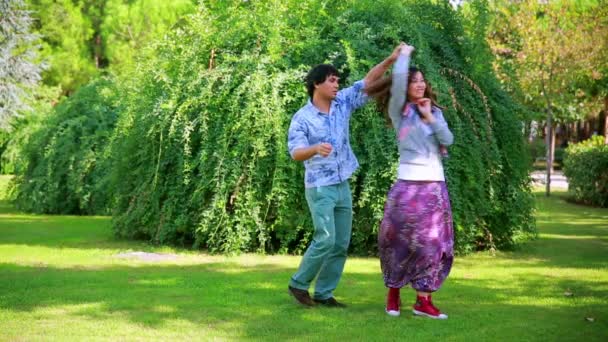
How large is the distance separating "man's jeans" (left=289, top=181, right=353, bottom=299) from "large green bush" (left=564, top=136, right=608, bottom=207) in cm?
1354

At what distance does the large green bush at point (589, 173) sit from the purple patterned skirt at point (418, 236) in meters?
13.5

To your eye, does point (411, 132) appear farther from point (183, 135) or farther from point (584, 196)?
point (584, 196)


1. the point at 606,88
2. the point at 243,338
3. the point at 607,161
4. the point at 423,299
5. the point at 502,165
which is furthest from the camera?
the point at 606,88

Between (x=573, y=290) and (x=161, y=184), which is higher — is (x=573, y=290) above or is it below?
below

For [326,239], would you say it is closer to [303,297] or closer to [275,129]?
[303,297]

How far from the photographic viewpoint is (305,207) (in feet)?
33.9

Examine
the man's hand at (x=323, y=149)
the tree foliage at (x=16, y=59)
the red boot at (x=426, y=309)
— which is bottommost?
the red boot at (x=426, y=309)

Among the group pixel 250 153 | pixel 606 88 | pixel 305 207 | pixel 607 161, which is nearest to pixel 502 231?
pixel 305 207

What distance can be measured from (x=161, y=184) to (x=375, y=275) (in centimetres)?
324

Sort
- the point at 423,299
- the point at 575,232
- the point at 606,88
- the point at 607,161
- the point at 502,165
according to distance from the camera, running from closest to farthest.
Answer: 1. the point at 423,299
2. the point at 502,165
3. the point at 575,232
4. the point at 607,161
5. the point at 606,88

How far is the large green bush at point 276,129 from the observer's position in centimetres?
1022

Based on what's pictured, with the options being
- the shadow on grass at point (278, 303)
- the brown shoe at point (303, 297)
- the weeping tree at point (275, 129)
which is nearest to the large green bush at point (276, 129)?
the weeping tree at point (275, 129)

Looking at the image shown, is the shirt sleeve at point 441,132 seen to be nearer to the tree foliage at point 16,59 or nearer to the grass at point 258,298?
the grass at point 258,298

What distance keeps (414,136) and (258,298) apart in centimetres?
198
